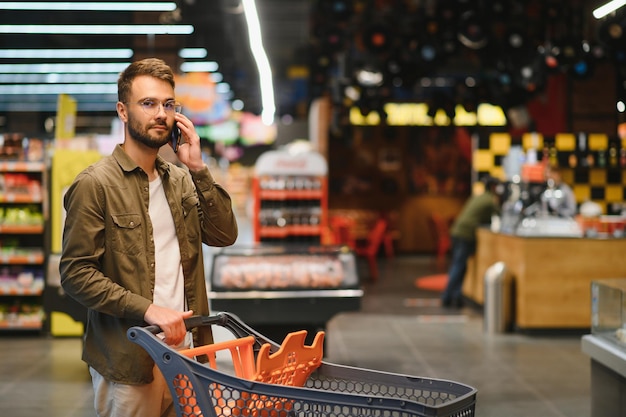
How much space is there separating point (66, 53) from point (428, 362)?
9636mm

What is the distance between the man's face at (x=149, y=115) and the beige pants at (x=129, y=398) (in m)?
0.72

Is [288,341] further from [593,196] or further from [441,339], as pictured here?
[593,196]

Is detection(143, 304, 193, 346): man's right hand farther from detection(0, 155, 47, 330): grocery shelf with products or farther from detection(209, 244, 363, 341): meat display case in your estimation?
detection(0, 155, 47, 330): grocery shelf with products

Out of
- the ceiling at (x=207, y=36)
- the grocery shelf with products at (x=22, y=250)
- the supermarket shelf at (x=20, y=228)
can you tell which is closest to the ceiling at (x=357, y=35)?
the ceiling at (x=207, y=36)

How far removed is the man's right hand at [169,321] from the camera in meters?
2.51

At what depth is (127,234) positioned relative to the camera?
2.65 m

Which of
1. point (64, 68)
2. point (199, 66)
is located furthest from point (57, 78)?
point (199, 66)

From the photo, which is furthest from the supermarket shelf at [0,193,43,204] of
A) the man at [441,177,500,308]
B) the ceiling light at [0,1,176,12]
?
the man at [441,177,500,308]

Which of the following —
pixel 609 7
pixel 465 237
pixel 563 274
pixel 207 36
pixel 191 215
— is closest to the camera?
pixel 191 215

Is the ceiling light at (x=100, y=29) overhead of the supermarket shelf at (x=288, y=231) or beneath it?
overhead

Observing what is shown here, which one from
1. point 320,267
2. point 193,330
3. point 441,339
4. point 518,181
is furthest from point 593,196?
point 193,330

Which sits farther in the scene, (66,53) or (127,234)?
(66,53)

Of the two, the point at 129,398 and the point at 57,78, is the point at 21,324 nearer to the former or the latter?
the point at 129,398

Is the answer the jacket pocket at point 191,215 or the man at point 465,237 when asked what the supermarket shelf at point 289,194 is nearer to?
the man at point 465,237
